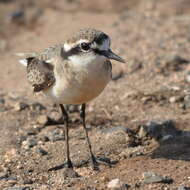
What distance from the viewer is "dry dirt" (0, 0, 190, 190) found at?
6352 mm

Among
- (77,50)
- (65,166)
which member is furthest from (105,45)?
(65,166)

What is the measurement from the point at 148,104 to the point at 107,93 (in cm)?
88

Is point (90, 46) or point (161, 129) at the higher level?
point (90, 46)

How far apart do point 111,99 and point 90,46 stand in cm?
314

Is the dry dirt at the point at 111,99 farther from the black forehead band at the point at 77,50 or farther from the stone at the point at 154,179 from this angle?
the black forehead band at the point at 77,50

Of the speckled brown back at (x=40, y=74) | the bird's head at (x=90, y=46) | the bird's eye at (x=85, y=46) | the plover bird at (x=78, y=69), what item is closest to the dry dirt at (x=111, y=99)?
the plover bird at (x=78, y=69)

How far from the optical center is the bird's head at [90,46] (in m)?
5.77

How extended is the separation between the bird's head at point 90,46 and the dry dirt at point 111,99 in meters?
1.42

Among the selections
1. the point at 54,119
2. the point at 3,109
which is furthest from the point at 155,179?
the point at 3,109

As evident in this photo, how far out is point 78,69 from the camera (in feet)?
19.5

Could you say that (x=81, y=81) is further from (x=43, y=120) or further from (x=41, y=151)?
(x=43, y=120)

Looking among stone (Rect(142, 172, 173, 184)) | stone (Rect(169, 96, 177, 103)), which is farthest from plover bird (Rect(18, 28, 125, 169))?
stone (Rect(169, 96, 177, 103))

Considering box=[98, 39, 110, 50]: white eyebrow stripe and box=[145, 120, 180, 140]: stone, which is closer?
box=[98, 39, 110, 50]: white eyebrow stripe

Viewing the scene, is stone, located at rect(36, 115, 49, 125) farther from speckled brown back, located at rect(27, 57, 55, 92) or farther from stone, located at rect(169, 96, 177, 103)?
stone, located at rect(169, 96, 177, 103)
